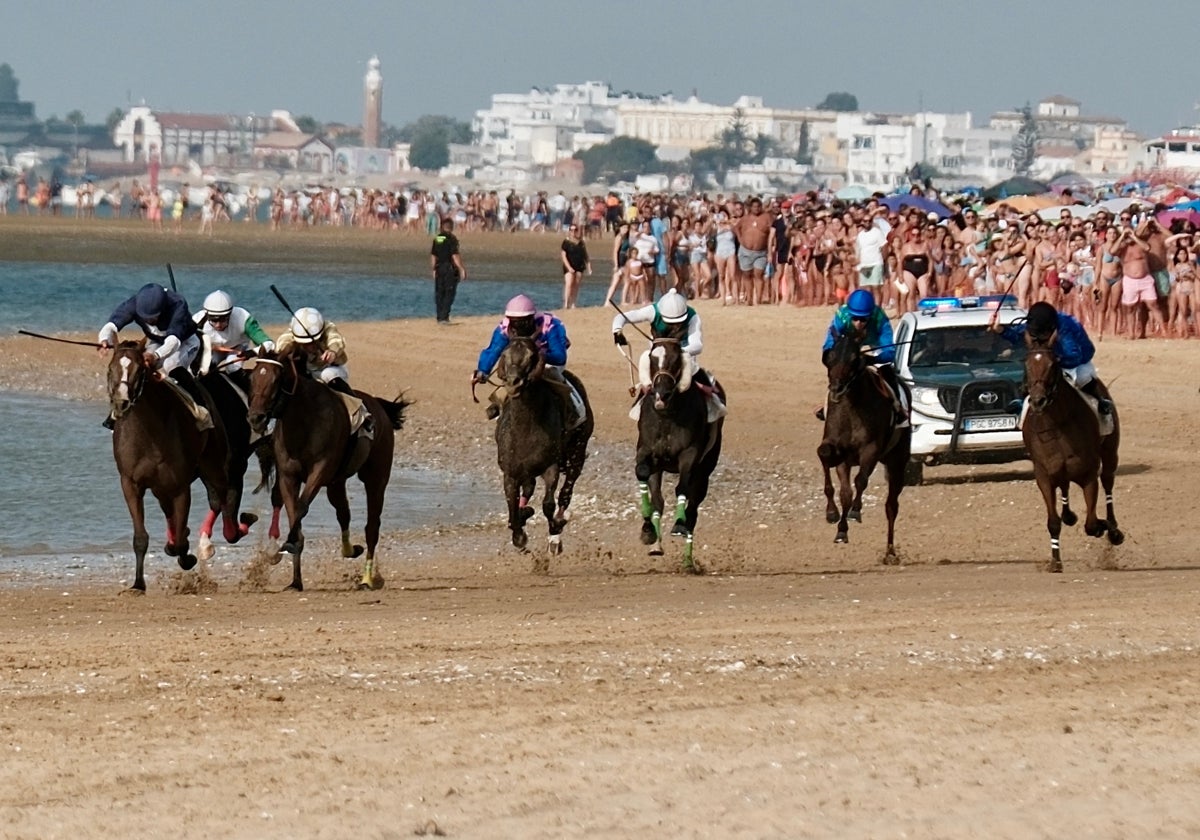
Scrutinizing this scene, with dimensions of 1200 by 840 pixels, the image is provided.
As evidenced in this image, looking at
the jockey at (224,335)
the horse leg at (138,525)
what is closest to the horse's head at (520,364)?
the jockey at (224,335)

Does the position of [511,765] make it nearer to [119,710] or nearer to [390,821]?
[390,821]

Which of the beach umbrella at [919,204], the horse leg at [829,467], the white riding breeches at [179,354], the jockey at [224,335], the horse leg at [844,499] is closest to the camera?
the white riding breeches at [179,354]

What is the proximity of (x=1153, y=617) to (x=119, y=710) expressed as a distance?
5.74m

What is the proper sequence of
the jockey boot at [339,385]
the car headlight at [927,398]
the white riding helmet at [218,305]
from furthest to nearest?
the car headlight at [927,398]
the white riding helmet at [218,305]
the jockey boot at [339,385]

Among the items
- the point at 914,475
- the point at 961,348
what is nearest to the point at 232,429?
the point at 914,475

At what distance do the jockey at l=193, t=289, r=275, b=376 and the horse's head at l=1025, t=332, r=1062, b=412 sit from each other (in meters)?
4.94

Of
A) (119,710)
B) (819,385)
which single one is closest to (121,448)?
(119,710)

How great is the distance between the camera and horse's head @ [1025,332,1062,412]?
15391 millimetres

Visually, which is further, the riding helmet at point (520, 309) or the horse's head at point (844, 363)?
the horse's head at point (844, 363)

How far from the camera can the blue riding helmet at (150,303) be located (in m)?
14.9

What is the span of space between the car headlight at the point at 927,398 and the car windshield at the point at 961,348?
580mm

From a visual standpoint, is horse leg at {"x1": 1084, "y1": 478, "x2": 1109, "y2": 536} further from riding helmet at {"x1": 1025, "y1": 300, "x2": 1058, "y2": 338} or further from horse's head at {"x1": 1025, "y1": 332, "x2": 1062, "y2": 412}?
riding helmet at {"x1": 1025, "y1": 300, "x2": 1058, "y2": 338}

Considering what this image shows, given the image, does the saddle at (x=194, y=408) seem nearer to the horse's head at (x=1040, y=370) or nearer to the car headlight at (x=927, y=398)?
the horse's head at (x=1040, y=370)

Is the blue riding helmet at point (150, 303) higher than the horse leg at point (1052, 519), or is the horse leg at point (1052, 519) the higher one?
the blue riding helmet at point (150, 303)
